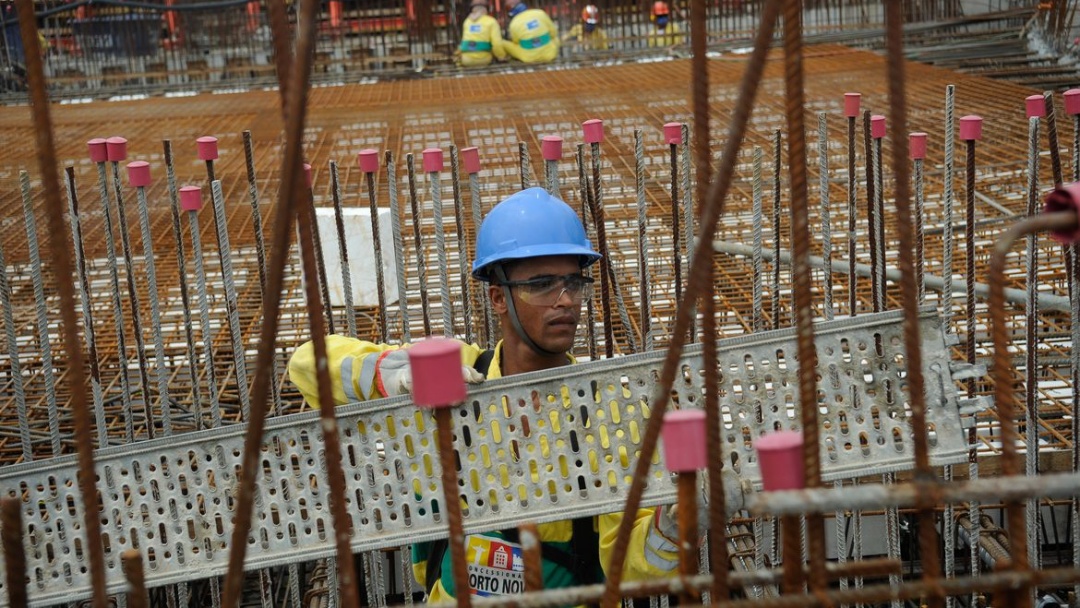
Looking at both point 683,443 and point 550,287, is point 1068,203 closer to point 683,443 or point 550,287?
point 683,443

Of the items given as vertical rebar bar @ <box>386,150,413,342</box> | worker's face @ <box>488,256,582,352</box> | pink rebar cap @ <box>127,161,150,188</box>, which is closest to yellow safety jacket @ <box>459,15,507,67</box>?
vertical rebar bar @ <box>386,150,413,342</box>

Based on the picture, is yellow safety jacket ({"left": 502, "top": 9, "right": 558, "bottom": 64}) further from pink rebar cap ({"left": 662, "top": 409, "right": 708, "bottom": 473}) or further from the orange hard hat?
pink rebar cap ({"left": 662, "top": 409, "right": 708, "bottom": 473})

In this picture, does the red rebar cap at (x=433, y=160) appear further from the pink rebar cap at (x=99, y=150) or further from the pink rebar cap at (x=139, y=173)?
the pink rebar cap at (x=99, y=150)

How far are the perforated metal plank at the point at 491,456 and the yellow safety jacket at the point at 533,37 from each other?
12.8 m

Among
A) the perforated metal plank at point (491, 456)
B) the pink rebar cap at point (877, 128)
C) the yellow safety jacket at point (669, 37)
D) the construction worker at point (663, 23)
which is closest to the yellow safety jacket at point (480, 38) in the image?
the yellow safety jacket at point (669, 37)

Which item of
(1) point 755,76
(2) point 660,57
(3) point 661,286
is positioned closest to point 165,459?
(1) point 755,76

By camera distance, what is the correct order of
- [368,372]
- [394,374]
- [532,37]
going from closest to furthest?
[394,374] < [368,372] < [532,37]

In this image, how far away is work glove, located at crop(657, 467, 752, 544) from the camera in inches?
111

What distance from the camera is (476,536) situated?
11.4 ft

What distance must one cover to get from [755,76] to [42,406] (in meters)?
4.10

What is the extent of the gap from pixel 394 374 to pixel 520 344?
412 mm

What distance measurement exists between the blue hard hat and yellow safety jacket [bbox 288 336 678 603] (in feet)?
1.00

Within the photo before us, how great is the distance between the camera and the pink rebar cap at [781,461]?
1970mm

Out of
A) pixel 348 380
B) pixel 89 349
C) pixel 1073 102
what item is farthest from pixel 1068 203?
pixel 89 349
